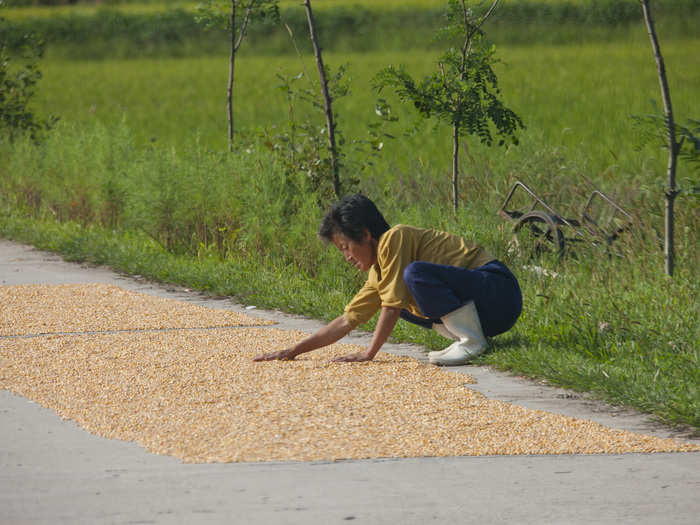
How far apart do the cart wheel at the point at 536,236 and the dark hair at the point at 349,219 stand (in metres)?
2.84

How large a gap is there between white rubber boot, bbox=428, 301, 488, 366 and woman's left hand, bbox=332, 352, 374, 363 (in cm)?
41

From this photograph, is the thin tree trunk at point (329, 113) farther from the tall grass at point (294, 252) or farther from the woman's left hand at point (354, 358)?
the woman's left hand at point (354, 358)

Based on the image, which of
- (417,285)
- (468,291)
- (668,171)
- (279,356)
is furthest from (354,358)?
(668,171)

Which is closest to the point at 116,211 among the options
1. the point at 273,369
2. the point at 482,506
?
the point at 273,369

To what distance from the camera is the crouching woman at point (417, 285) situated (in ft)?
21.6

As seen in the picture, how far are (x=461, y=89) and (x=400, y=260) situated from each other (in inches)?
130

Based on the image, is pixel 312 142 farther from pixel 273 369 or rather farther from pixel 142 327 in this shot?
pixel 273 369

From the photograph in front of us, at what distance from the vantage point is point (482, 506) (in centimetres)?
432

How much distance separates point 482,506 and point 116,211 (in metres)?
9.80

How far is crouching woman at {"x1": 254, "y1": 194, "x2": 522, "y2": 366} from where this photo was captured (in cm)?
659

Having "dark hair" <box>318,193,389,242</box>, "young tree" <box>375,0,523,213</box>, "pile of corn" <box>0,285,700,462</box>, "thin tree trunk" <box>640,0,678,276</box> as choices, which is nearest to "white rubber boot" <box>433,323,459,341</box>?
"pile of corn" <box>0,285,700,462</box>

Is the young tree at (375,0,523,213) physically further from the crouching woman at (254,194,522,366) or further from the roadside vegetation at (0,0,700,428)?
the crouching woman at (254,194,522,366)

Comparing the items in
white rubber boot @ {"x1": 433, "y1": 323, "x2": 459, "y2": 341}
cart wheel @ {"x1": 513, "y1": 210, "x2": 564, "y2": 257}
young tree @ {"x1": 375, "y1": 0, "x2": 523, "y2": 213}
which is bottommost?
white rubber boot @ {"x1": 433, "y1": 323, "x2": 459, "y2": 341}

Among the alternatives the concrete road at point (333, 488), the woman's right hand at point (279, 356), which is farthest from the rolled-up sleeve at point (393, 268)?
the concrete road at point (333, 488)
